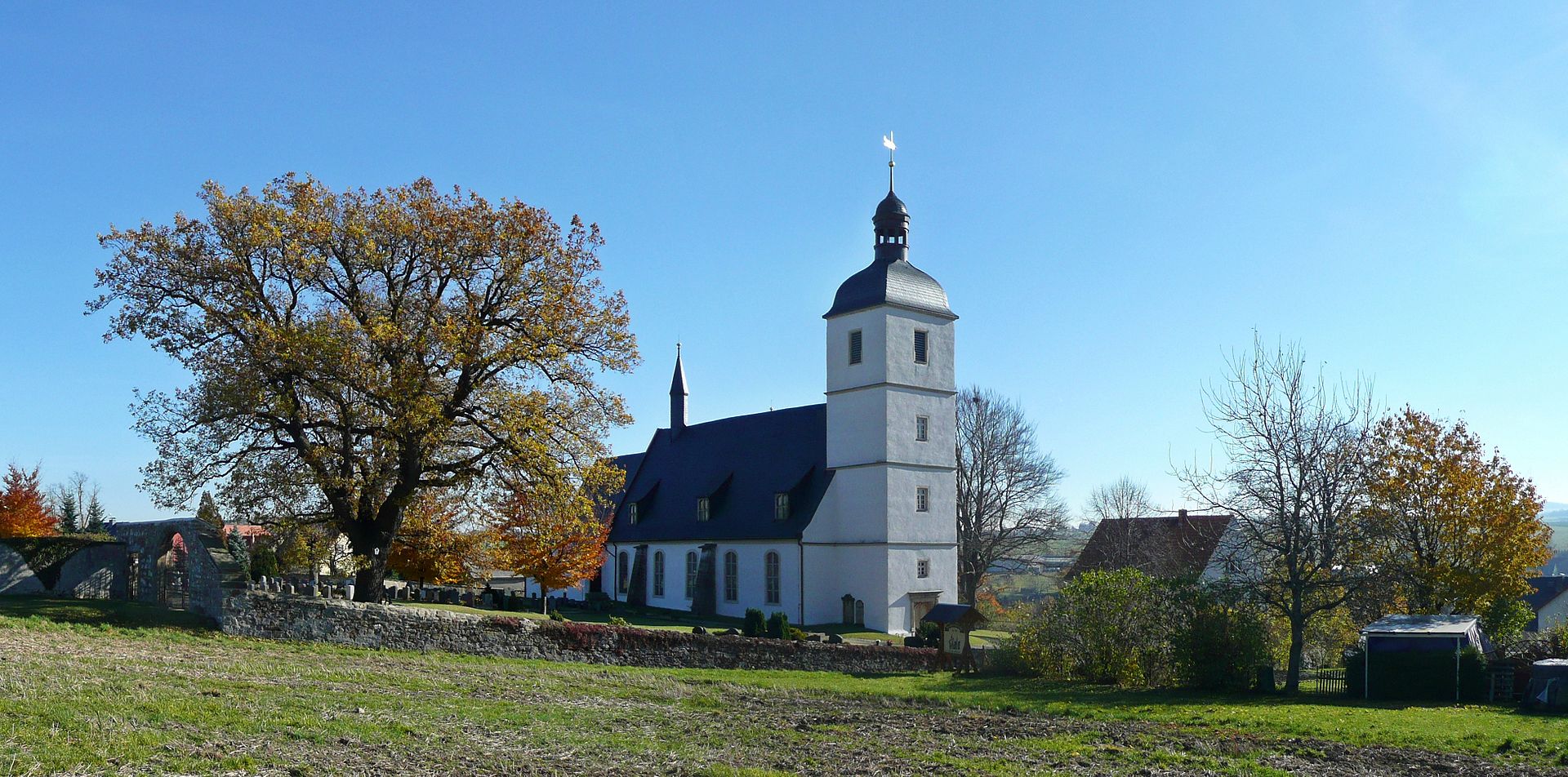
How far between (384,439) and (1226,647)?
18.0m

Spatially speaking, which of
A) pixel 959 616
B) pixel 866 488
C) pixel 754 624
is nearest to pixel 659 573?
pixel 866 488

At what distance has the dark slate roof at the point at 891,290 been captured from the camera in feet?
138

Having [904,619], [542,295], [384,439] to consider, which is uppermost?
[542,295]

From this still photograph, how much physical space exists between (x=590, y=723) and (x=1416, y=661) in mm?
16925

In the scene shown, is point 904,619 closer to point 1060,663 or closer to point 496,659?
point 1060,663

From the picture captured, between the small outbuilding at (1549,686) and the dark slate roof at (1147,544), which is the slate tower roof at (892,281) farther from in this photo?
the small outbuilding at (1549,686)

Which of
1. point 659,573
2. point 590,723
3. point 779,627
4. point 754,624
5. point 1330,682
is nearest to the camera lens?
point 590,723

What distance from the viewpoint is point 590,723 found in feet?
46.4

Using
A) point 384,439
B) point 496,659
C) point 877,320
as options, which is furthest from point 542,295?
point 877,320

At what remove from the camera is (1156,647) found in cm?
2369

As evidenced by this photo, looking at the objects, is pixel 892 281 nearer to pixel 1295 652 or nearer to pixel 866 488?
pixel 866 488

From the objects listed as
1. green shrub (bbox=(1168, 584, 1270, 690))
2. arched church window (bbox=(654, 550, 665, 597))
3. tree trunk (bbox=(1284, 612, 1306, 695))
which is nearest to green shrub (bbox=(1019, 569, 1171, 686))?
green shrub (bbox=(1168, 584, 1270, 690))

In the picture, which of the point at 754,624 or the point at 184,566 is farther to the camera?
the point at 754,624

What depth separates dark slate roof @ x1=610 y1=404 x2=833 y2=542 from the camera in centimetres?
4428
